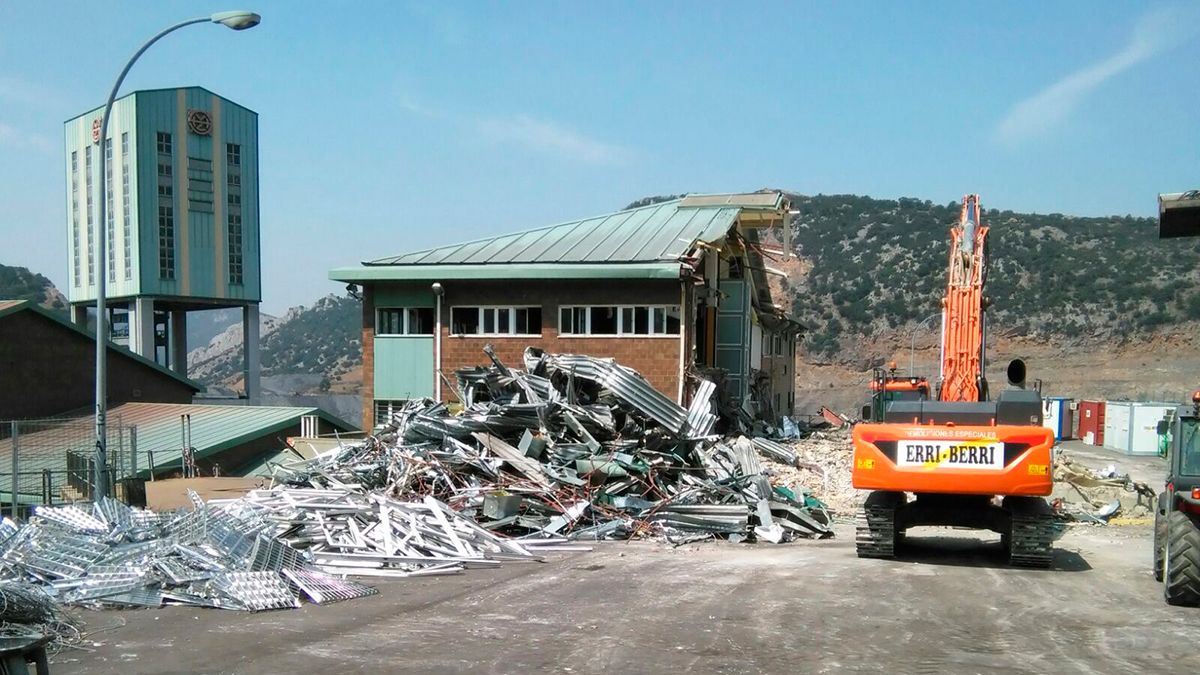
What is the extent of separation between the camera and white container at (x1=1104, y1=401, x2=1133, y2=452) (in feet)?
130

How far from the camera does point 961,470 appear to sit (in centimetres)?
1212

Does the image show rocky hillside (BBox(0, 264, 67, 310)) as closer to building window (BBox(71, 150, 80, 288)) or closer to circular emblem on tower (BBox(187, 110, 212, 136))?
building window (BBox(71, 150, 80, 288))

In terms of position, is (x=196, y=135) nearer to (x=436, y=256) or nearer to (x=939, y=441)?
(x=436, y=256)

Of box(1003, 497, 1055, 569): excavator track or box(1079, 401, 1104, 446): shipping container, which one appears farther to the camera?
box(1079, 401, 1104, 446): shipping container

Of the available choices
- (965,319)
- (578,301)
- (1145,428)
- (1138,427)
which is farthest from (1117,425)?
(965,319)

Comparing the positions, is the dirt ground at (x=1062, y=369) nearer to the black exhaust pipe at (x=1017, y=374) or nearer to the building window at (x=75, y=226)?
the building window at (x=75, y=226)

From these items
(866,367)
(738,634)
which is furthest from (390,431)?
(866,367)

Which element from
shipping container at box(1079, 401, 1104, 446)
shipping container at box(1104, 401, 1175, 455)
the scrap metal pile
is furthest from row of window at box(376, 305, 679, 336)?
shipping container at box(1079, 401, 1104, 446)

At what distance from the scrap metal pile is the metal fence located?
3.30 metres

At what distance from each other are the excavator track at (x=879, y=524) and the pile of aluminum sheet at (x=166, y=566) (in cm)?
650

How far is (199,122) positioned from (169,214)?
14.1 feet

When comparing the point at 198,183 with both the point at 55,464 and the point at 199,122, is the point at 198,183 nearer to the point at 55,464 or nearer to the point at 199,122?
the point at 199,122

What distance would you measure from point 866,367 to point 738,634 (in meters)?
76.4

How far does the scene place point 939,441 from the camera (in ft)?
40.2
